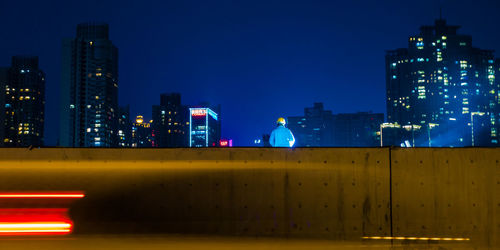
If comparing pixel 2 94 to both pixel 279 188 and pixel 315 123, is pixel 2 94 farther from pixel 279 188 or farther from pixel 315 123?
pixel 279 188

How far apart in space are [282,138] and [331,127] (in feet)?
591

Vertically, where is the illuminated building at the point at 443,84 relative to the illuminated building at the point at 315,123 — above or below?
above

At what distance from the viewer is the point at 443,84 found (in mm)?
187375

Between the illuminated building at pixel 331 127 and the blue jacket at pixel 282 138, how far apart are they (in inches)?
6365

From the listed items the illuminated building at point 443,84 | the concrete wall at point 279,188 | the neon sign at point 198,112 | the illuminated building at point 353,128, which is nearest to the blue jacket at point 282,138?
the concrete wall at point 279,188

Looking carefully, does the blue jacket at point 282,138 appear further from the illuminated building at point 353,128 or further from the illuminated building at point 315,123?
the illuminated building at point 315,123

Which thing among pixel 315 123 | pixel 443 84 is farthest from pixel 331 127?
pixel 443 84

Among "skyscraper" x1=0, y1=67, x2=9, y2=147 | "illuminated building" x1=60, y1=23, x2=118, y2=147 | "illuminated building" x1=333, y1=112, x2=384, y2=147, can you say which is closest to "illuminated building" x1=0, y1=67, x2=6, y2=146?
"skyscraper" x1=0, y1=67, x2=9, y2=147

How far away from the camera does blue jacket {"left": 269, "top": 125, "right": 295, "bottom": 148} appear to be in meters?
9.73

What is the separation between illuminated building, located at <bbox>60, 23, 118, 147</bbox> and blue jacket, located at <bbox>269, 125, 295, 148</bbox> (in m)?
172

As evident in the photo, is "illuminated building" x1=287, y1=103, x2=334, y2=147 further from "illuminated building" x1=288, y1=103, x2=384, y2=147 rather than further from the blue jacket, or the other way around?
the blue jacket

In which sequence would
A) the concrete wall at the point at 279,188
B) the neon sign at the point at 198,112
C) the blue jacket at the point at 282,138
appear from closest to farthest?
1. the concrete wall at the point at 279,188
2. the blue jacket at the point at 282,138
3. the neon sign at the point at 198,112

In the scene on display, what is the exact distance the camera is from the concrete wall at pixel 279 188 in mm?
6617

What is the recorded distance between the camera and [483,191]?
21.9 ft
